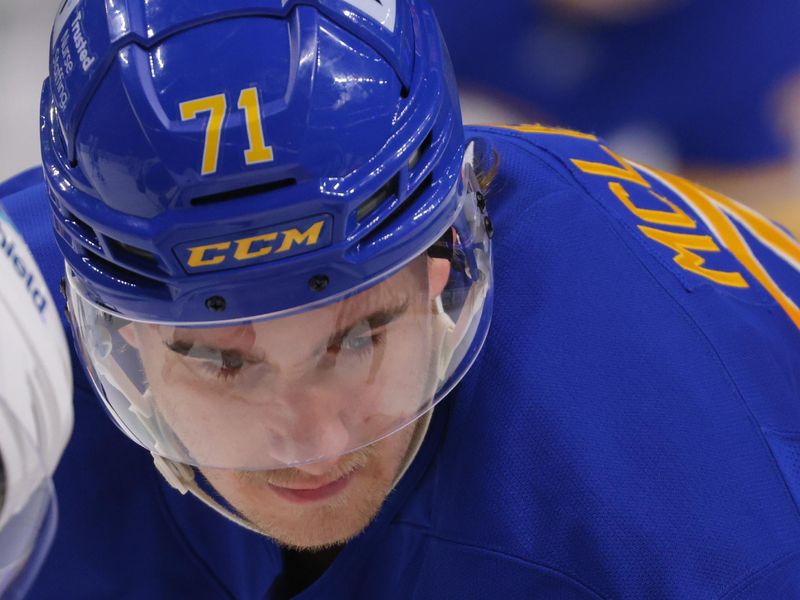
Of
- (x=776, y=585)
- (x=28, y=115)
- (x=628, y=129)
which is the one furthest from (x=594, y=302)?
(x=28, y=115)

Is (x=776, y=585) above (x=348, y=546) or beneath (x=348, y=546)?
above

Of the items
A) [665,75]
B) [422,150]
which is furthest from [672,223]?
[665,75]

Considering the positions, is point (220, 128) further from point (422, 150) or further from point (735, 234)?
point (735, 234)

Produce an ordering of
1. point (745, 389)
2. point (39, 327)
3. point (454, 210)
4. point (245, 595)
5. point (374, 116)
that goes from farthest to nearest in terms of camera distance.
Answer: point (245, 595), point (745, 389), point (454, 210), point (374, 116), point (39, 327)

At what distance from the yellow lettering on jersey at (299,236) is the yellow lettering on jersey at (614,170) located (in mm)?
525

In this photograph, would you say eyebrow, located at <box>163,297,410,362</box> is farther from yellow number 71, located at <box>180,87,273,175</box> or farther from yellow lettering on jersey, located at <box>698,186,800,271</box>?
yellow lettering on jersey, located at <box>698,186,800,271</box>

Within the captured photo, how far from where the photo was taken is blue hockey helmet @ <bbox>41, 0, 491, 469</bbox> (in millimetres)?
892

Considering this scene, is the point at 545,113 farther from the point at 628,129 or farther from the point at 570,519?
the point at 570,519

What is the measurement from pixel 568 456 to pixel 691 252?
0.33 meters

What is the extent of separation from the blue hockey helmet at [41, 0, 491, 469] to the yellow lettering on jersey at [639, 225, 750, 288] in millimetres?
277

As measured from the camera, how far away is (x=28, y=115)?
7.36 ft

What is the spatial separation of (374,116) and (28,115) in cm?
148

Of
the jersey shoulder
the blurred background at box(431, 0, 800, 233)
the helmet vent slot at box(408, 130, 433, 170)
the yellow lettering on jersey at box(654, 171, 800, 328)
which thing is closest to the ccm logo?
the helmet vent slot at box(408, 130, 433, 170)

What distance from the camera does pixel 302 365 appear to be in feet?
3.30
